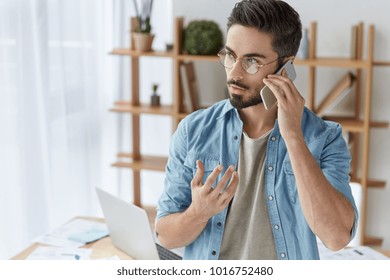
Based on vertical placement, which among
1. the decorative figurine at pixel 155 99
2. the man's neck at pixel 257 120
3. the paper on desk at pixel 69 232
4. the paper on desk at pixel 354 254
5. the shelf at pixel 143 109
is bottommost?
the paper on desk at pixel 354 254

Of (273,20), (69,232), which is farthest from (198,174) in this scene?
(69,232)

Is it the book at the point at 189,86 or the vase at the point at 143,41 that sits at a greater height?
the vase at the point at 143,41

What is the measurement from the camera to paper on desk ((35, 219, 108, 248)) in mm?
1903

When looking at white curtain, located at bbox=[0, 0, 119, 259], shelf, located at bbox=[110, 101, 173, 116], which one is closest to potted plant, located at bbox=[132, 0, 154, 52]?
white curtain, located at bbox=[0, 0, 119, 259]

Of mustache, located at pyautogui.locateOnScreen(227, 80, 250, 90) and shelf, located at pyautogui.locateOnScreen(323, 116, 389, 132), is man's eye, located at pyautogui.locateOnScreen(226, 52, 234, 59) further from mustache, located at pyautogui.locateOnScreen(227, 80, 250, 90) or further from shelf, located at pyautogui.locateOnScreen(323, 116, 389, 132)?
shelf, located at pyautogui.locateOnScreen(323, 116, 389, 132)

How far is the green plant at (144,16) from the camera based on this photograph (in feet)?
9.29

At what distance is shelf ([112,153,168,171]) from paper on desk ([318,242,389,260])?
1299 millimetres

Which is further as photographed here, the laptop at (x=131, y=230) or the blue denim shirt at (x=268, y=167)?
the laptop at (x=131, y=230)

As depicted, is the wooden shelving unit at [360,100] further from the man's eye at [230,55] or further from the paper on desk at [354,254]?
the man's eye at [230,55]

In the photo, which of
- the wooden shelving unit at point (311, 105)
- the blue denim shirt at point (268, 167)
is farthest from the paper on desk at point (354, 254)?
the blue denim shirt at point (268, 167)

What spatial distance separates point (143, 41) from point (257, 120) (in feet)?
5.45

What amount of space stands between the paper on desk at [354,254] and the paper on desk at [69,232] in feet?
2.01

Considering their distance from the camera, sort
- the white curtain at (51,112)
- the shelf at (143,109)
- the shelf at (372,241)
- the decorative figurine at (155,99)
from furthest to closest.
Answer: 1. the decorative figurine at (155,99)
2. the shelf at (143,109)
3. the white curtain at (51,112)
4. the shelf at (372,241)

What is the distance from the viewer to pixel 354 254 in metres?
1.85
